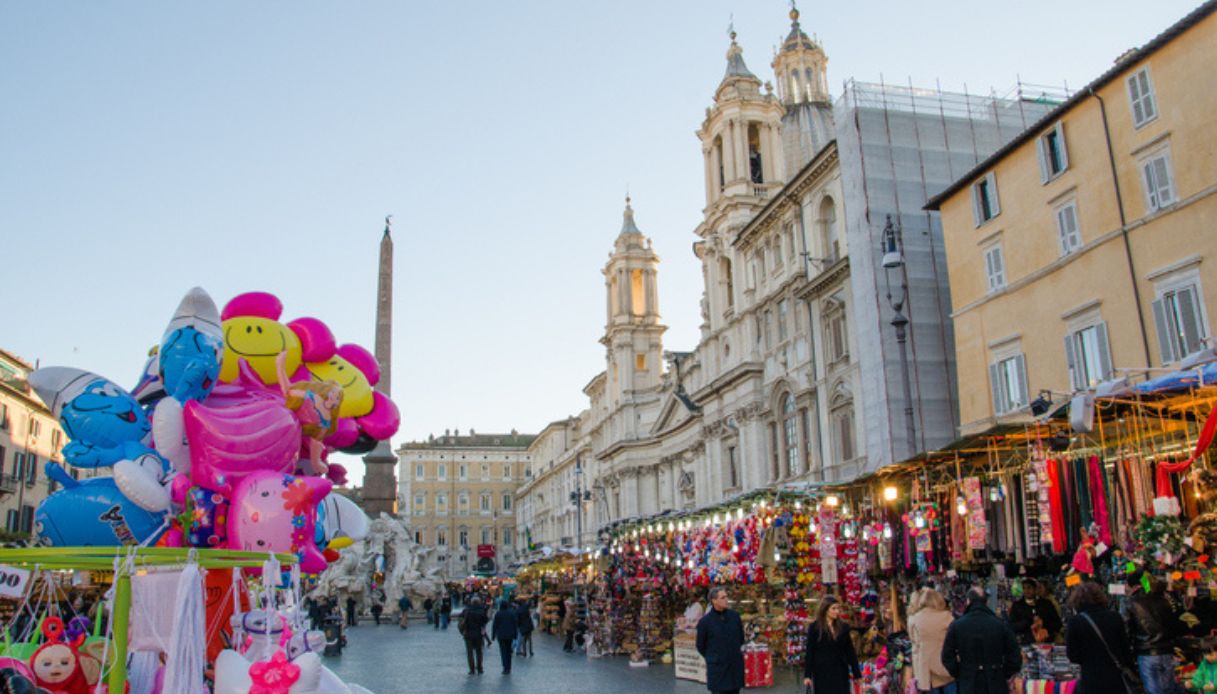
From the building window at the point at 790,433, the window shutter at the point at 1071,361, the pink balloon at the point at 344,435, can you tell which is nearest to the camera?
the pink balloon at the point at 344,435

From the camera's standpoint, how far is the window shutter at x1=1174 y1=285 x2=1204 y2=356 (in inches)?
643

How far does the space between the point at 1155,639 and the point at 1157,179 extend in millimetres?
10804

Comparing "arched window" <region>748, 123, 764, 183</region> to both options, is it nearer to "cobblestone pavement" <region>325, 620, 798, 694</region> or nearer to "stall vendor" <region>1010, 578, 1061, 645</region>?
"cobblestone pavement" <region>325, 620, 798, 694</region>

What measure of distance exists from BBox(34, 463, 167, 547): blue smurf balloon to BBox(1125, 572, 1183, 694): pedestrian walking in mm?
8338

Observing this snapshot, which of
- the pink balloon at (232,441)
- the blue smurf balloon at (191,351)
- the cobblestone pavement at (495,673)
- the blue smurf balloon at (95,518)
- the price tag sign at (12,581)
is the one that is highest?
the blue smurf balloon at (191,351)

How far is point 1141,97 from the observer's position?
17.6 metres

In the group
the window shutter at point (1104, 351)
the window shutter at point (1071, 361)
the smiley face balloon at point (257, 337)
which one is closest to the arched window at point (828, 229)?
the window shutter at point (1071, 361)

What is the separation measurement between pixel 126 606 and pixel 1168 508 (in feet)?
29.5

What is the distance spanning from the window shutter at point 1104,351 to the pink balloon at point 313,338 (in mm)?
14240

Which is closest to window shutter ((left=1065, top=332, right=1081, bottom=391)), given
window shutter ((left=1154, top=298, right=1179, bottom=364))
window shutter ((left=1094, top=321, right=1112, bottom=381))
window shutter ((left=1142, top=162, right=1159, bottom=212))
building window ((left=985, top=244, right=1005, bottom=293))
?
window shutter ((left=1094, top=321, right=1112, bottom=381))

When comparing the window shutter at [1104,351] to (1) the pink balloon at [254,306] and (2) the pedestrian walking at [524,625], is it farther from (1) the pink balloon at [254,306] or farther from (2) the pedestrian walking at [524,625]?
(1) the pink balloon at [254,306]

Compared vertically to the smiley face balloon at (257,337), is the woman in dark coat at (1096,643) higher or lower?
lower

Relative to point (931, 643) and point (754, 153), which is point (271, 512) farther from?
point (754, 153)

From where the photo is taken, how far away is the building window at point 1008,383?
796 inches
